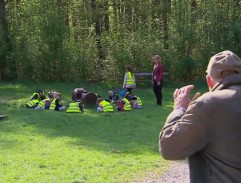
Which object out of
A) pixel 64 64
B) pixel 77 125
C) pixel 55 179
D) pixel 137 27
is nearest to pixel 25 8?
pixel 64 64

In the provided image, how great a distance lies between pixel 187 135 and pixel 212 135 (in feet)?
0.46

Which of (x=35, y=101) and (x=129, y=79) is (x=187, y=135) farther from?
(x=129, y=79)

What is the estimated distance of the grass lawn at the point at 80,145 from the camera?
25.0 feet

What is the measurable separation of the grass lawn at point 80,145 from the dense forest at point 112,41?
20.6 feet

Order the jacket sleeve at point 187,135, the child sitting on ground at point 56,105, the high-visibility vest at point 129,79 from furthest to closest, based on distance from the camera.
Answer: the high-visibility vest at point 129,79
the child sitting on ground at point 56,105
the jacket sleeve at point 187,135

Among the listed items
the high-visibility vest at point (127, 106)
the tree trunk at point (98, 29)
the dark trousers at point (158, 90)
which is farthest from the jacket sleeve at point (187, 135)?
the tree trunk at point (98, 29)

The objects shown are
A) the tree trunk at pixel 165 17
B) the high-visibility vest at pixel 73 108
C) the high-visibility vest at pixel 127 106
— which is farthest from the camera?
the tree trunk at pixel 165 17

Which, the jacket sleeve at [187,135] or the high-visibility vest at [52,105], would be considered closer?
the jacket sleeve at [187,135]

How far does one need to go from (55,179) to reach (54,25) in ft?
53.9

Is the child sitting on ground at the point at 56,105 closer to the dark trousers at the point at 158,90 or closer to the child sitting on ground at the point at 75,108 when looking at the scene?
the child sitting on ground at the point at 75,108

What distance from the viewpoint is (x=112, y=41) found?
23609 millimetres

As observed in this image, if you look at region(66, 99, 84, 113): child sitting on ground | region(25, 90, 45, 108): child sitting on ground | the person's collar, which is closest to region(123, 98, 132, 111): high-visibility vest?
region(66, 99, 84, 113): child sitting on ground

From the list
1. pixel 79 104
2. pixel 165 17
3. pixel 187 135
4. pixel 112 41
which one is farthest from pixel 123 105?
pixel 187 135

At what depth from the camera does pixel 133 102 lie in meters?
15.9
